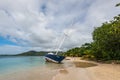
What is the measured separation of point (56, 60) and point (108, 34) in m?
11.5

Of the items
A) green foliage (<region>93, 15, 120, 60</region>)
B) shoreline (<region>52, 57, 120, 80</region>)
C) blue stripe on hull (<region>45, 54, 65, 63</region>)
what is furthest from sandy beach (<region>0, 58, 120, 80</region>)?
blue stripe on hull (<region>45, 54, 65, 63</region>)

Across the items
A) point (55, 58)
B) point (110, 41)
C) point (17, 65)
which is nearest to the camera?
point (110, 41)

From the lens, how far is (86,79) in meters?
11.0

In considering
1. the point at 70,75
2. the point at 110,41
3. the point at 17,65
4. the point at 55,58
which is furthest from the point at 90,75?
the point at 17,65

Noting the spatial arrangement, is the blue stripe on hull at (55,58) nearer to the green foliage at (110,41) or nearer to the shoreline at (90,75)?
the green foliage at (110,41)

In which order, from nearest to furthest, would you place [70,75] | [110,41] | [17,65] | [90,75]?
[90,75] < [70,75] < [110,41] < [17,65]

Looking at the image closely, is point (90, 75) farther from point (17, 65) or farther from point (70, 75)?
point (17, 65)

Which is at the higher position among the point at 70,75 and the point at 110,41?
the point at 110,41

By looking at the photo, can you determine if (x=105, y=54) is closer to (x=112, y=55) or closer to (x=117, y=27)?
(x=112, y=55)

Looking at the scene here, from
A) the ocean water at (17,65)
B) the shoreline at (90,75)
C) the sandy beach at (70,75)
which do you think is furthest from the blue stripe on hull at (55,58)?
the shoreline at (90,75)

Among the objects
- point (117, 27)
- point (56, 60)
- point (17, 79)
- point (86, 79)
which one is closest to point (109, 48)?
point (117, 27)

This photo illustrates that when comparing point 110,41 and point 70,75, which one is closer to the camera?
point 70,75

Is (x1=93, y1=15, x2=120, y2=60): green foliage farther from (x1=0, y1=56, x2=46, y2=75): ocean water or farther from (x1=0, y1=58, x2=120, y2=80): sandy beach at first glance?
(x1=0, y1=56, x2=46, y2=75): ocean water

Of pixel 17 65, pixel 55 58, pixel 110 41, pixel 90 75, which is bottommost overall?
pixel 90 75
